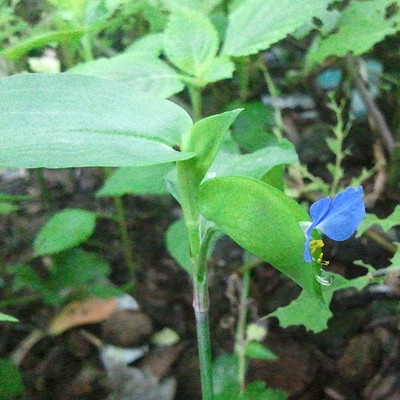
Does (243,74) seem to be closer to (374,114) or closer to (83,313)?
(374,114)

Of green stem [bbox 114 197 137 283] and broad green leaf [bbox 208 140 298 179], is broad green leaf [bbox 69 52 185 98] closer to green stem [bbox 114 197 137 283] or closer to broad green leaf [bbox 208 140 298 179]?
broad green leaf [bbox 208 140 298 179]

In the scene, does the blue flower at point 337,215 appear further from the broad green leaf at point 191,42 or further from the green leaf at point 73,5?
the green leaf at point 73,5

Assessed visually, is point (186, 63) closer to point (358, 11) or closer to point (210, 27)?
point (210, 27)

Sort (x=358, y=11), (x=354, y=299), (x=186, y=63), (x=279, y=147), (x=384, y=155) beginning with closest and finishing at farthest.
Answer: (x=279, y=147), (x=186, y=63), (x=358, y=11), (x=354, y=299), (x=384, y=155)

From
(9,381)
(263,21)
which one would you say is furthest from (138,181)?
(9,381)

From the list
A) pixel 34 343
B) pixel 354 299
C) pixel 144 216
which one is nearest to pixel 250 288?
pixel 354 299

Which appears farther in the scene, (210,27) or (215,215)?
(210,27)
